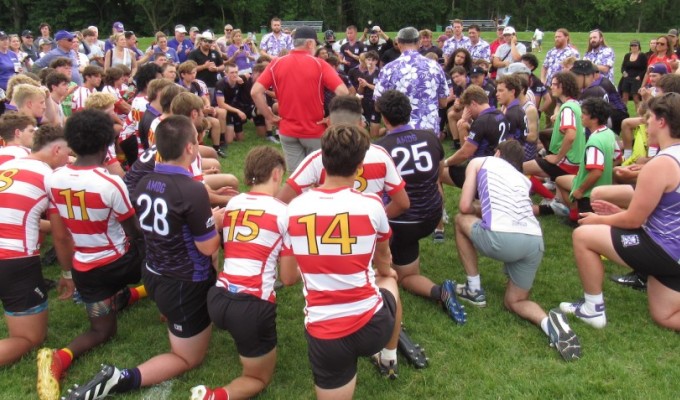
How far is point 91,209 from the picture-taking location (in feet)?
12.8

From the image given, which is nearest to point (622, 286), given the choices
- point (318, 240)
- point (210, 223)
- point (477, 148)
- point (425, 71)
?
point (477, 148)

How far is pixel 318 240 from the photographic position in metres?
3.03

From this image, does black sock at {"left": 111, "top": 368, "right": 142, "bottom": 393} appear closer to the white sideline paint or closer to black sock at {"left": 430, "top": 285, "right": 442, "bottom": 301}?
the white sideline paint

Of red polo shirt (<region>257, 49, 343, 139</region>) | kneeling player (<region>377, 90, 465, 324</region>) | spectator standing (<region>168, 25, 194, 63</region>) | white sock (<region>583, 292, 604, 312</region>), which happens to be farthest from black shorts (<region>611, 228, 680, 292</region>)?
spectator standing (<region>168, 25, 194, 63</region>)

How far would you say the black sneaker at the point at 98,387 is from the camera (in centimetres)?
339

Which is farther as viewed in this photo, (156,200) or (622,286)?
(622,286)

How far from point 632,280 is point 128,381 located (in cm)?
442

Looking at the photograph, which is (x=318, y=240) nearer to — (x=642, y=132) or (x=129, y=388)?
(x=129, y=388)

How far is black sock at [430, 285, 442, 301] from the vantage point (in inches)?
186

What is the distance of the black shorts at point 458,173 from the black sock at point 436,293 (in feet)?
6.51

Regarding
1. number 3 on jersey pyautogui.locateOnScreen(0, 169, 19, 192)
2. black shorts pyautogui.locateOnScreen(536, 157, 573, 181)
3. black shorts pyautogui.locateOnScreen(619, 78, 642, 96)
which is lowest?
black shorts pyautogui.locateOnScreen(619, 78, 642, 96)

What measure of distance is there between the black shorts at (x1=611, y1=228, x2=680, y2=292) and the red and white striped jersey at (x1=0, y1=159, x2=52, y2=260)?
4365 millimetres

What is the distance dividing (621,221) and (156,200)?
3460 mm

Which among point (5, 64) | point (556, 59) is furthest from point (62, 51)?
point (556, 59)
